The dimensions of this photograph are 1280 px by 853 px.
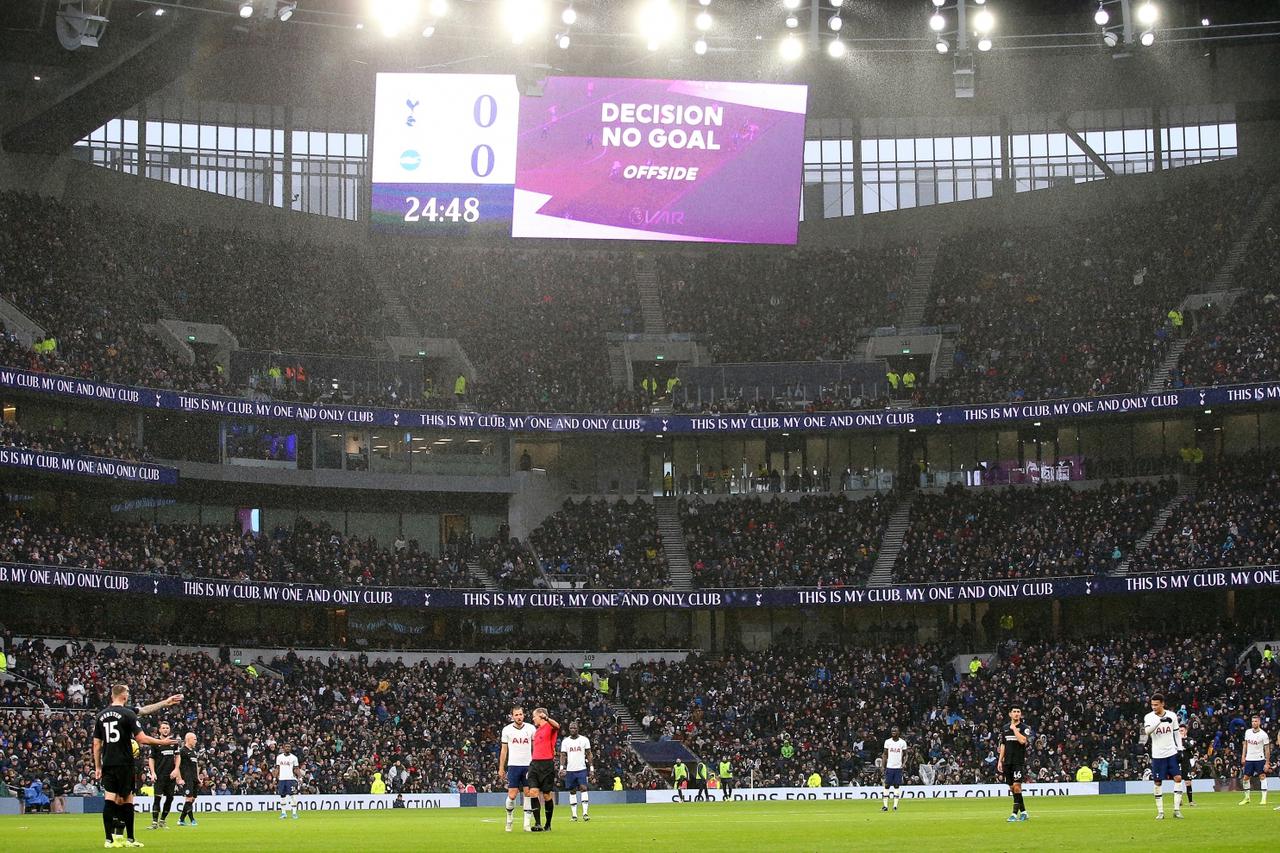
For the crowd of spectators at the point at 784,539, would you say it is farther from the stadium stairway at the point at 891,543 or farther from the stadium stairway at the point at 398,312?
the stadium stairway at the point at 398,312

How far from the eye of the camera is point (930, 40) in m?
60.9

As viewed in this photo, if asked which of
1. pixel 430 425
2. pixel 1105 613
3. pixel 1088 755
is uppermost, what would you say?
pixel 430 425

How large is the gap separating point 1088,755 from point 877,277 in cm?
3115

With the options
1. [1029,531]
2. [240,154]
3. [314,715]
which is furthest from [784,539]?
[240,154]

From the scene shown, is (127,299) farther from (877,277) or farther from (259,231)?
(877,277)

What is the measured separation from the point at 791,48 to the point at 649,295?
23843 millimetres

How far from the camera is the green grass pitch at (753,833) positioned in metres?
22.1

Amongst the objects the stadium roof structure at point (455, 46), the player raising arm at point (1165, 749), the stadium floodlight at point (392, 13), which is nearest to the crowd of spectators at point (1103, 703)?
the stadium roof structure at point (455, 46)

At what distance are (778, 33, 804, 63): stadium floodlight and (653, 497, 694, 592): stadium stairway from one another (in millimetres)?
21480

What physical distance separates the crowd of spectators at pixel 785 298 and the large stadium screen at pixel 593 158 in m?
4.96

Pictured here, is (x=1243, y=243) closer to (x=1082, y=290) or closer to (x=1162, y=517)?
(x=1082, y=290)

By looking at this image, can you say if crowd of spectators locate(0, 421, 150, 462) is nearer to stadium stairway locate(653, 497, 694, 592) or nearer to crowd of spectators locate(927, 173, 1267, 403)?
stadium stairway locate(653, 497, 694, 592)

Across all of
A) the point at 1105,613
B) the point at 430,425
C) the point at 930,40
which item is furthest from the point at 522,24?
the point at 1105,613

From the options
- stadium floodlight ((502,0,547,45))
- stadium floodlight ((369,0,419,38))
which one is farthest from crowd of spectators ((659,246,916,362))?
stadium floodlight ((502,0,547,45))
